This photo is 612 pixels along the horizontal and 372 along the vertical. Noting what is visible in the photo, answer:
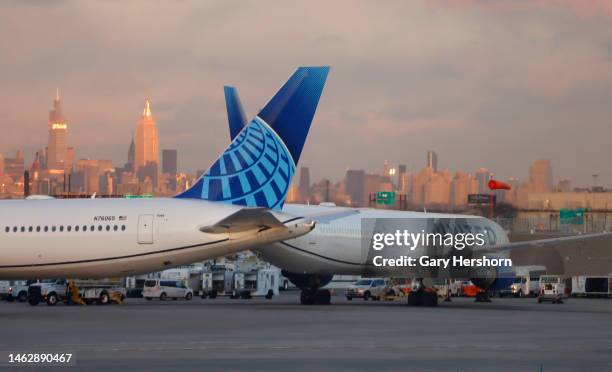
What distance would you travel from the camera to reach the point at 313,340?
2742 centimetres

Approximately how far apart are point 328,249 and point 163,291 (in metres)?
18.9

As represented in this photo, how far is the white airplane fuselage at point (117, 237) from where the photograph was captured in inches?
1476

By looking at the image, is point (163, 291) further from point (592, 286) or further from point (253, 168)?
point (592, 286)

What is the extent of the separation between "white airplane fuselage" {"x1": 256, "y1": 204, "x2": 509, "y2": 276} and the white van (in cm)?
1730

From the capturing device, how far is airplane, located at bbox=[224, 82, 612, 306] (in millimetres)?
50406

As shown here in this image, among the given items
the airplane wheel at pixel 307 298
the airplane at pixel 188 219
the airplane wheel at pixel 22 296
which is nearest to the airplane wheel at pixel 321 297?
the airplane wheel at pixel 307 298

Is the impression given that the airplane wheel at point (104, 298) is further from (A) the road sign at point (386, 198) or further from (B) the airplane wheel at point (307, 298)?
(A) the road sign at point (386, 198)

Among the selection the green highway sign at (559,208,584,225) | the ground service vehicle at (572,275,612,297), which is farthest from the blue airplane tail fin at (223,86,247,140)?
the green highway sign at (559,208,584,225)

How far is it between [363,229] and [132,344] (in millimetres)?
27484

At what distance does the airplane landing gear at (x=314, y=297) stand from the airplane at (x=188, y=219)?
14093 millimetres

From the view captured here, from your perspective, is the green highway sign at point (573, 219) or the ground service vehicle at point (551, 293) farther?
the green highway sign at point (573, 219)

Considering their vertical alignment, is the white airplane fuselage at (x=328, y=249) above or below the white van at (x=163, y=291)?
above

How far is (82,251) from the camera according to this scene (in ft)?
125

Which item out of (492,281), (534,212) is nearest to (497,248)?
(492,281)
